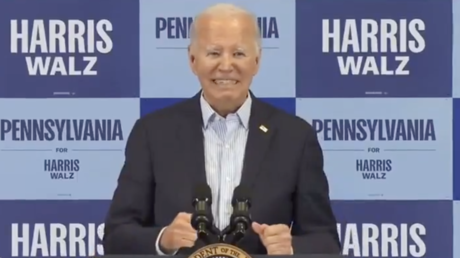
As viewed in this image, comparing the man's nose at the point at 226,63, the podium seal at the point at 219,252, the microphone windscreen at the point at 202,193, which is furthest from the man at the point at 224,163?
the podium seal at the point at 219,252

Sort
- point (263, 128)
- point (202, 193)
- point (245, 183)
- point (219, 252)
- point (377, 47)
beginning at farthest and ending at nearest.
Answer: point (377, 47) → point (263, 128) → point (245, 183) → point (202, 193) → point (219, 252)

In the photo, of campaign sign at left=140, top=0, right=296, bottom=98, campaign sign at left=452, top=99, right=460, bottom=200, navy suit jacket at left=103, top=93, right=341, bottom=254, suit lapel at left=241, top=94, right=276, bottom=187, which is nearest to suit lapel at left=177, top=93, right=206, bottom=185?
navy suit jacket at left=103, top=93, right=341, bottom=254

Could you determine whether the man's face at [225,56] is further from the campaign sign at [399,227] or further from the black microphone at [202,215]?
the campaign sign at [399,227]

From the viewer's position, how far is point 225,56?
193 centimetres

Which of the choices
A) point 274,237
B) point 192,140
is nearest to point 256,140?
point 192,140

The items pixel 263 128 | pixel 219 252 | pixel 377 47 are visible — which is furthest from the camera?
pixel 377 47

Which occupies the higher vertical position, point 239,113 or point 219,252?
point 239,113

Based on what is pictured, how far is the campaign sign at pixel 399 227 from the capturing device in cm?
297

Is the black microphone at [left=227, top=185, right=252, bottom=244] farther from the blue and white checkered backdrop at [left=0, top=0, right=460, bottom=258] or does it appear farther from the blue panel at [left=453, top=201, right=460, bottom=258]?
the blue panel at [left=453, top=201, right=460, bottom=258]

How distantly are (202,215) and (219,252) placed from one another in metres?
0.11

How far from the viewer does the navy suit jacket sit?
6.25 ft

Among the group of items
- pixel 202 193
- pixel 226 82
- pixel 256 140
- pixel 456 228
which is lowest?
pixel 456 228

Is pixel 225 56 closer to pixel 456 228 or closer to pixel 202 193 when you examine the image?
pixel 202 193

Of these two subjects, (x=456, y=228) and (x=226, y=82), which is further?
(x=456, y=228)
